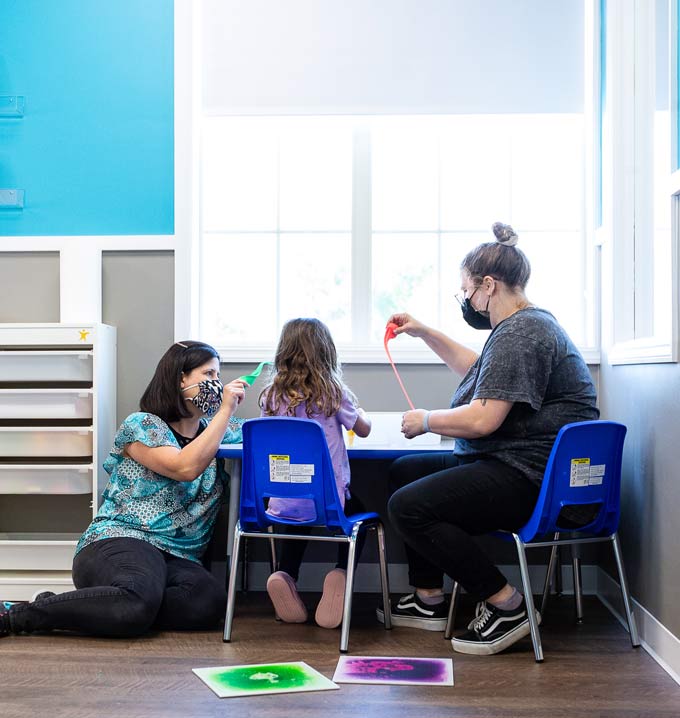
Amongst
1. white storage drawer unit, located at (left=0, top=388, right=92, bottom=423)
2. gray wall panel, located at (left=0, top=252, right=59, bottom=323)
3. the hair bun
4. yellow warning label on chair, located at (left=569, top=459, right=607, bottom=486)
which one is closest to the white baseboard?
yellow warning label on chair, located at (left=569, top=459, right=607, bottom=486)

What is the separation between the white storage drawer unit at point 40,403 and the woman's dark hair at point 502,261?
161 centimetres

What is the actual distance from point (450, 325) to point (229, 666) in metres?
1.83

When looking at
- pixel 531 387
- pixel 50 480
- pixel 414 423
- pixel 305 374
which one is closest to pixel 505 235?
pixel 531 387

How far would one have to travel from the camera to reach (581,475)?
261 centimetres

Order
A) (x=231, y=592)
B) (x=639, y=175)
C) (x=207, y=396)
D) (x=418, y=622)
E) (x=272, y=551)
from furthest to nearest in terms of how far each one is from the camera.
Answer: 1. (x=272, y=551)
2. (x=639, y=175)
3. (x=207, y=396)
4. (x=418, y=622)
5. (x=231, y=592)

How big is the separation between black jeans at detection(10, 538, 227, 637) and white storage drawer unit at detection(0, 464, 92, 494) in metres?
0.49

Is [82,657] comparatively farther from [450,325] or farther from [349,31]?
[349,31]

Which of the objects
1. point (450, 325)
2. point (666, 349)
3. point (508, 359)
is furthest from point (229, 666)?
point (450, 325)

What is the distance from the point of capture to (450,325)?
3775mm

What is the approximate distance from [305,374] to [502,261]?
747 millimetres

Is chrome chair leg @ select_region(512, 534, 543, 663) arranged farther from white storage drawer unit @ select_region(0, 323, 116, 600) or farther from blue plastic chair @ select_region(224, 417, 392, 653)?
white storage drawer unit @ select_region(0, 323, 116, 600)

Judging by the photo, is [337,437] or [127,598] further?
[337,437]

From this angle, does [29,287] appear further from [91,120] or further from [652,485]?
[652,485]

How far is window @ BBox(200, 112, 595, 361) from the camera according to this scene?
12.4ft
